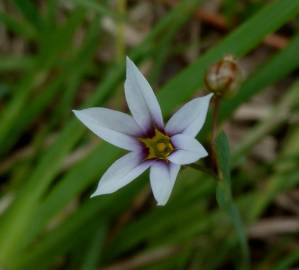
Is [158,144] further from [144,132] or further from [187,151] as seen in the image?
[187,151]

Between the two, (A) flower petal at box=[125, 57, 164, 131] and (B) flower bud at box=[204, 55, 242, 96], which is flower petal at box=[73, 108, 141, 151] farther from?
(B) flower bud at box=[204, 55, 242, 96]

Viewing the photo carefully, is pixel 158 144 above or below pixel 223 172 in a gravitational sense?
above

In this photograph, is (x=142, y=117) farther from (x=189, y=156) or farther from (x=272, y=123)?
(x=272, y=123)

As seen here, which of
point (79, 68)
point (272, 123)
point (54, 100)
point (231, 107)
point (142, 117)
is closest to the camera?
point (142, 117)

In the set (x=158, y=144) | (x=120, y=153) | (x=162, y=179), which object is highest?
(x=120, y=153)

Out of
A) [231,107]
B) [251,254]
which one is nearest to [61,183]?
[231,107]

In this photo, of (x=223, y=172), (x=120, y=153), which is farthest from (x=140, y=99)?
(x=120, y=153)

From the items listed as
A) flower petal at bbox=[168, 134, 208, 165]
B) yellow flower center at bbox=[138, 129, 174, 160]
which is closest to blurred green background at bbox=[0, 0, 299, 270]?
yellow flower center at bbox=[138, 129, 174, 160]
